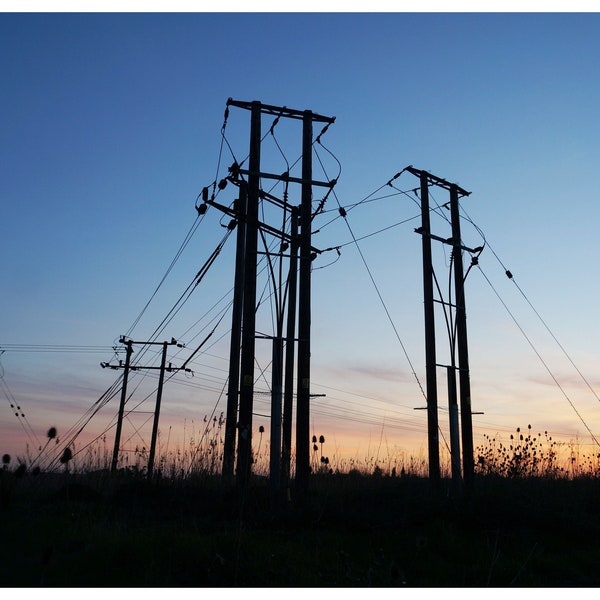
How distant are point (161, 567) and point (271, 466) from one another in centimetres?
535

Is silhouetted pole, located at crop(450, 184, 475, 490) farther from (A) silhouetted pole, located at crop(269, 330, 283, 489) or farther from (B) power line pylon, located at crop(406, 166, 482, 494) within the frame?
(A) silhouetted pole, located at crop(269, 330, 283, 489)

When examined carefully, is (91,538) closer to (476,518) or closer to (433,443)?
(476,518)

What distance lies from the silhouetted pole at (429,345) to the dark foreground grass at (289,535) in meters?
2.17

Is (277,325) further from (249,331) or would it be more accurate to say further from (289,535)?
(289,535)

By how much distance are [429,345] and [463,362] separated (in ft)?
3.90

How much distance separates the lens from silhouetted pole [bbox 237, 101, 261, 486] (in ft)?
37.6

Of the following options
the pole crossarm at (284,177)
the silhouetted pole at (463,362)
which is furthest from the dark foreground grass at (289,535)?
the pole crossarm at (284,177)

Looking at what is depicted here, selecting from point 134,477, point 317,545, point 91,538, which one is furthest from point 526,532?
point 134,477

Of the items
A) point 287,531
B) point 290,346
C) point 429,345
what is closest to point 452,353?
point 429,345

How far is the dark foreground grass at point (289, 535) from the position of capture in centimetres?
632

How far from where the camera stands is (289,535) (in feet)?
26.6

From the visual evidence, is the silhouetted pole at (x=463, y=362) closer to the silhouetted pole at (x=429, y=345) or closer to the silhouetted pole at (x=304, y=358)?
the silhouetted pole at (x=429, y=345)

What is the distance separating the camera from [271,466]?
37.8ft

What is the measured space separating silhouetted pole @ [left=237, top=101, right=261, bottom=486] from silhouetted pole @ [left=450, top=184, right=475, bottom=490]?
5921mm
